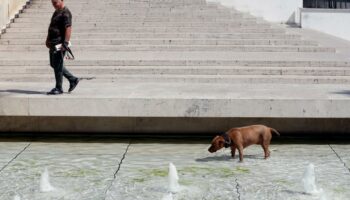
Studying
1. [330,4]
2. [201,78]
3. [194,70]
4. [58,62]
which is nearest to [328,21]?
[330,4]

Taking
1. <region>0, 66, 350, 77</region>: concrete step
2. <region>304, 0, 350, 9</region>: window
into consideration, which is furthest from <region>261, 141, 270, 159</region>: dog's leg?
<region>304, 0, 350, 9</region>: window

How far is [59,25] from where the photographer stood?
8602 millimetres

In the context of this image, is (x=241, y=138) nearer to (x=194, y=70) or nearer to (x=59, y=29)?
(x=59, y=29)

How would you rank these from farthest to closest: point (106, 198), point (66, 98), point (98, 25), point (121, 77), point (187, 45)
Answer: point (98, 25) → point (187, 45) → point (121, 77) → point (66, 98) → point (106, 198)

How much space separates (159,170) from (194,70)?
4.86 metres

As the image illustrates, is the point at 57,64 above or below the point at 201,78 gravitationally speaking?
above

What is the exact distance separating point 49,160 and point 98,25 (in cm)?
952

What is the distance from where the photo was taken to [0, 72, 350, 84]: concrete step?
10812 millimetres

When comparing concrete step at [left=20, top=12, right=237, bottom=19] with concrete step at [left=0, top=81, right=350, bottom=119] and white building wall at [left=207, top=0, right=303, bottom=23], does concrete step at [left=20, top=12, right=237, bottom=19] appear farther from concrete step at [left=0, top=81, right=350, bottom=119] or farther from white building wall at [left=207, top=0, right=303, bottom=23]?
concrete step at [left=0, top=81, right=350, bottom=119]

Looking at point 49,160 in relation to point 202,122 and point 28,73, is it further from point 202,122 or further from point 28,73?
point 28,73

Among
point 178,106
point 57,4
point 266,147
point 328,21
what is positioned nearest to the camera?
point 266,147

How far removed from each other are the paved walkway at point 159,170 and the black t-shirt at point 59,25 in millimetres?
1516

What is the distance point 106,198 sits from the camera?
233 inches

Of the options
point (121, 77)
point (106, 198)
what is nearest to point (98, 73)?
point (121, 77)
